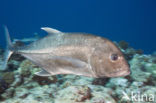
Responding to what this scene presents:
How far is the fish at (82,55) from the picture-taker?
7.41 feet

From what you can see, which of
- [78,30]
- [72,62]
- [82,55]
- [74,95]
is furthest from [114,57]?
[78,30]

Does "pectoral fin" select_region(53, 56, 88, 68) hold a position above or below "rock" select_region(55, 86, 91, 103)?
above

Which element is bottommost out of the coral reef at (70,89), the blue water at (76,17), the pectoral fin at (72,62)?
the coral reef at (70,89)

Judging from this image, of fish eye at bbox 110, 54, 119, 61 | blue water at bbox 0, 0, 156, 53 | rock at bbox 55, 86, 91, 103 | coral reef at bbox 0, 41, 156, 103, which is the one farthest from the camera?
blue water at bbox 0, 0, 156, 53

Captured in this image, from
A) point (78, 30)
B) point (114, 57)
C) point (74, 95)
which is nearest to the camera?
point (114, 57)

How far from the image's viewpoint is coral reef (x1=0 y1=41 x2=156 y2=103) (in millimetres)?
2856

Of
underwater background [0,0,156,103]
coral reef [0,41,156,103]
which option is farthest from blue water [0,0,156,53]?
coral reef [0,41,156,103]

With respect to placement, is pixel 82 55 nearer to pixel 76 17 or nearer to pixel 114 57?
pixel 114 57

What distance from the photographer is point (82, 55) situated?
7.66ft

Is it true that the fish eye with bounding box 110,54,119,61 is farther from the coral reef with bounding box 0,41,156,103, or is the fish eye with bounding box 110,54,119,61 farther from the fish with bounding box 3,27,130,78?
the coral reef with bounding box 0,41,156,103

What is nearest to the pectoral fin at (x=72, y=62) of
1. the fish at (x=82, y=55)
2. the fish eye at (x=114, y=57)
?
the fish at (x=82, y=55)

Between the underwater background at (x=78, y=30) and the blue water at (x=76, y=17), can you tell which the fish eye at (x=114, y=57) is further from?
the blue water at (x=76, y=17)

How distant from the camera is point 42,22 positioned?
142m

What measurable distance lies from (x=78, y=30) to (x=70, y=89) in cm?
12984
